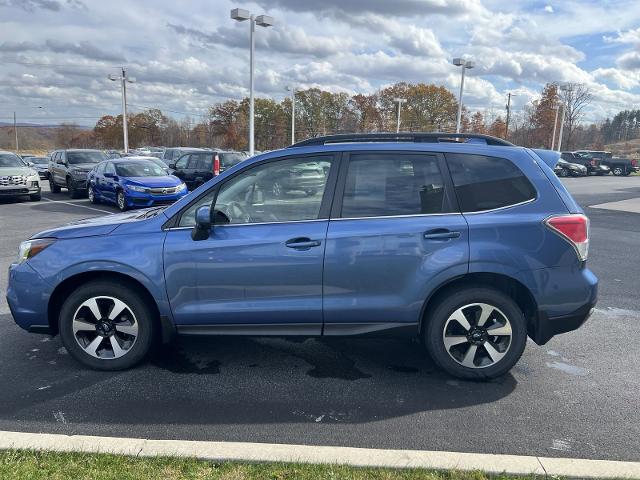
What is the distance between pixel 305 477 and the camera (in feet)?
8.63

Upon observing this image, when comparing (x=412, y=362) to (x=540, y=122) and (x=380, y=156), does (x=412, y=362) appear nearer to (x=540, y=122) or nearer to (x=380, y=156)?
(x=380, y=156)

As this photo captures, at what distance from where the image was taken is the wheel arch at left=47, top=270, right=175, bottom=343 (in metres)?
3.88

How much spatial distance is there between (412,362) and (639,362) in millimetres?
1912

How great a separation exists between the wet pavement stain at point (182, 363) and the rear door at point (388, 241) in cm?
105

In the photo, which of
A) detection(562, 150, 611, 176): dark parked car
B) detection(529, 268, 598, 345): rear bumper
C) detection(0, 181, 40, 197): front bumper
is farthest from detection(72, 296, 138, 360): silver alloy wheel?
detection(562, 150, 611, 176): dark parked car

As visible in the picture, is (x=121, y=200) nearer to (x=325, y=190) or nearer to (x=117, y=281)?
(x=117, y=281)

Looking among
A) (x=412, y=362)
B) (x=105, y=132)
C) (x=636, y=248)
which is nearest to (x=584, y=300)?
(x=412, y=362)

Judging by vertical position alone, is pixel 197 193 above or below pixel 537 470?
above

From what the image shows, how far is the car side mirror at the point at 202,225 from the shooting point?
12.1 feet

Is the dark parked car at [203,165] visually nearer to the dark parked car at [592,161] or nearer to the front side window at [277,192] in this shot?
the front side window at [277,192]

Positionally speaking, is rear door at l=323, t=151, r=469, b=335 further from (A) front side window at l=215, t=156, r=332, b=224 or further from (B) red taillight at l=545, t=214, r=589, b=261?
(B) red taillight at l=545, t=214, r=589, b=261

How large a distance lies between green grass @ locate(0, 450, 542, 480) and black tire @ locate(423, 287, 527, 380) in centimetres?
120

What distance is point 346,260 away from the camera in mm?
3674

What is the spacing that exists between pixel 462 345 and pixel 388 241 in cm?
99
